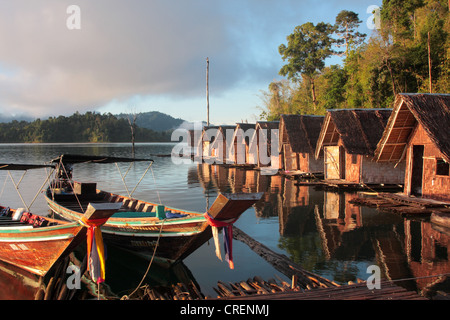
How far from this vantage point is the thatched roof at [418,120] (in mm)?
12305

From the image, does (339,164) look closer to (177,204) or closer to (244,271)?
(177,204)

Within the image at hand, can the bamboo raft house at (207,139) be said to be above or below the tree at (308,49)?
below

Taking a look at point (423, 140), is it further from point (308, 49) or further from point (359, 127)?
point (308, 49)

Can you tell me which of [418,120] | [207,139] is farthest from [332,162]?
[207,139]

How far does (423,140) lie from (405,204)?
2624 mm

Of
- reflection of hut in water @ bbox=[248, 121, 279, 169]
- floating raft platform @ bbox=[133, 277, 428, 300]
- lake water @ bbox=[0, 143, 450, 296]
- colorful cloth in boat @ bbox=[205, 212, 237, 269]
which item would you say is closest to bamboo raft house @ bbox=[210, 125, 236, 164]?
reflection of hut in water @ bbox=[248, 121, 279, 169]

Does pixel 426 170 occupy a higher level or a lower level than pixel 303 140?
lower

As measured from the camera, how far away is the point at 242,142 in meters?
36.5

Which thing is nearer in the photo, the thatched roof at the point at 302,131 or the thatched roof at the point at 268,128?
the thatched roof at the point at 302,131

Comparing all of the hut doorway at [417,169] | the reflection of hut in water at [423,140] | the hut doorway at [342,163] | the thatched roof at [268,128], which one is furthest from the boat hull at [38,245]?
the thatched roof at [268,128]

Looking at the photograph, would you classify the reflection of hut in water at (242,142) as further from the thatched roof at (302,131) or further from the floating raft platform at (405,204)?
the floating raft platform at (405,204)

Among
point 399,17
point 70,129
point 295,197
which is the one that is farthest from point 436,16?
point 70,129

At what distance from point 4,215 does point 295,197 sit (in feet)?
41.6

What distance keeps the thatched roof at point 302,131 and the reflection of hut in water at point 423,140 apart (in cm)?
843
